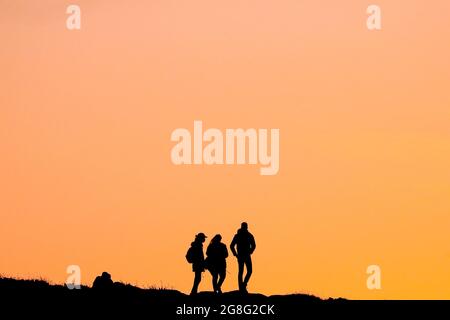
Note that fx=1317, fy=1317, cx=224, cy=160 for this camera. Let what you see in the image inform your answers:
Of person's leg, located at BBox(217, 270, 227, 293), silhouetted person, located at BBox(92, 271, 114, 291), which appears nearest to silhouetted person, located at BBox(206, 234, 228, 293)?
person's leg, located at BBox(217, 270, 227, 293)

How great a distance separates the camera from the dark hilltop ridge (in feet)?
139

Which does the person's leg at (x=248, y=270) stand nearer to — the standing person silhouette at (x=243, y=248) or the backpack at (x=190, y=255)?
the standing person silhouette at (x=243, y=248)

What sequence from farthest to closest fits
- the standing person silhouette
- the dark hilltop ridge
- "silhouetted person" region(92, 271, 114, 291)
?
the standing person silhouette, "silhouetted person" region(92, 271, 114, 291), the dark hilltop ridge

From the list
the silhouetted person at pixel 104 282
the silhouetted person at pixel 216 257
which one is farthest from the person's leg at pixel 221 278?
the silhouetted person at pixel 104 282

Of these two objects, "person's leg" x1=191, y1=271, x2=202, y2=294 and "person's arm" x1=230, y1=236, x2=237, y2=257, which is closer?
"person's arm" x1=230, y1=236, x2=237, y2=257

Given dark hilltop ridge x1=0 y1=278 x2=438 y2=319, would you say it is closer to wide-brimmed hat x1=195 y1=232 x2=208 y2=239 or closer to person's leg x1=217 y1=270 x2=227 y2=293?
person's leg x1=217 y1=270 x2=227 y2=293

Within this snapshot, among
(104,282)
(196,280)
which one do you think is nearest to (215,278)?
(196,280)

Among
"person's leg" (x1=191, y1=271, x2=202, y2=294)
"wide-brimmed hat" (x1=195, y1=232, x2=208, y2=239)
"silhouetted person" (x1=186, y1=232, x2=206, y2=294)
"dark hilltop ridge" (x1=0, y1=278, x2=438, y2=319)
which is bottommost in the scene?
"dark hilltop ridge" (x1=0, y1=278, x2=438, y2=319)
